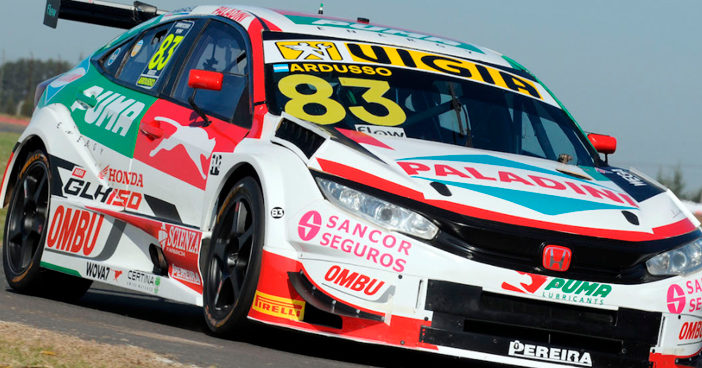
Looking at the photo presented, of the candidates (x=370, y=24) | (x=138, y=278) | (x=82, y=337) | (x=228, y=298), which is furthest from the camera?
(x=370, y=24)

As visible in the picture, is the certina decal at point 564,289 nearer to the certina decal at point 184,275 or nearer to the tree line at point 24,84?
the certina decal at point 184,275

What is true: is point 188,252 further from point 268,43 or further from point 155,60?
point 155,60

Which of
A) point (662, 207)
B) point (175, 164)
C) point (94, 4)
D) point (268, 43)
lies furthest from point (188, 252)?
point (94, 4)

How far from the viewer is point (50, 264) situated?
761cm

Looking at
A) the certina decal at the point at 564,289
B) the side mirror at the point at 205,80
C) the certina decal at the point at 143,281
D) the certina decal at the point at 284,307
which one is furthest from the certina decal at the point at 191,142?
the certina decal at the point at 564,289

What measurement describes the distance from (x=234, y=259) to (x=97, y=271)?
1.70 meters

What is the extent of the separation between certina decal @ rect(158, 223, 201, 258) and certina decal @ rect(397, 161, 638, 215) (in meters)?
1.27

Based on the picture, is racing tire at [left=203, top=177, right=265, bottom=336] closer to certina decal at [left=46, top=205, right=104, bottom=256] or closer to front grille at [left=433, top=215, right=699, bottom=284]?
front grille at [left=433, top=215, right=699, bottom=284]

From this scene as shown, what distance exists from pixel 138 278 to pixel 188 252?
0.61m

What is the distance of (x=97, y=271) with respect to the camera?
7.25m

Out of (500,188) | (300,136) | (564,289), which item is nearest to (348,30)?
(300,136)

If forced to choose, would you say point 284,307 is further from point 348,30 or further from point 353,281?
point 348,30

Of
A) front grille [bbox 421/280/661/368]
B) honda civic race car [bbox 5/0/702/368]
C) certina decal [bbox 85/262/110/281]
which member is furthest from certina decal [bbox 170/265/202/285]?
front grille [bbox 421/280/661/368]

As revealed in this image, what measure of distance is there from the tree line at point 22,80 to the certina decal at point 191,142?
100 feet
